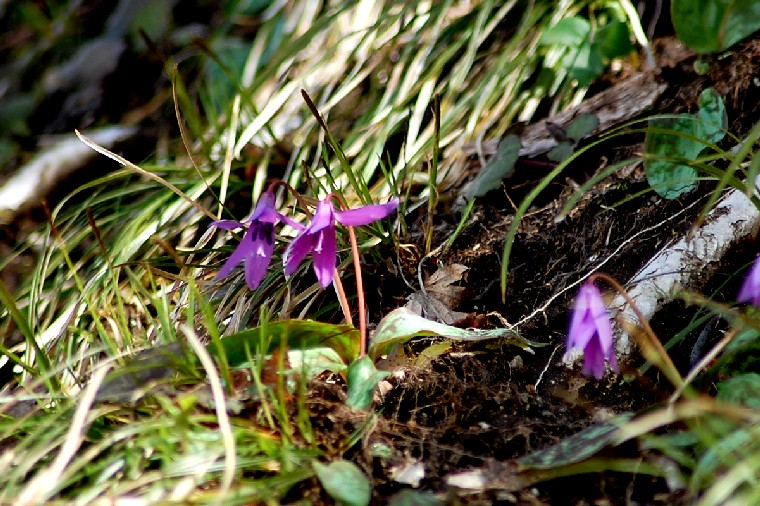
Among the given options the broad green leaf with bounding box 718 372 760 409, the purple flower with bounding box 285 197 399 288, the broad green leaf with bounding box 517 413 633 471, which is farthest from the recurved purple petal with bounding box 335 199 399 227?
the broad green leaf with bounding box 718 372 760 409

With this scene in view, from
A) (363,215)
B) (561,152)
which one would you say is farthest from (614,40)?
(363,215)

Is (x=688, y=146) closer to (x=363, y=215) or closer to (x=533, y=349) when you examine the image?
(x=533, y=349)

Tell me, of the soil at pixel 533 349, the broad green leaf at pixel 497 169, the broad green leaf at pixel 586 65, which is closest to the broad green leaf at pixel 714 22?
the soil at pixel 533 349

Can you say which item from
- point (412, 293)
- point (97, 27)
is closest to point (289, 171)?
point (412, 293)

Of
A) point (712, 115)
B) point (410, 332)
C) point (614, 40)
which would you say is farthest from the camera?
point (614, 40)

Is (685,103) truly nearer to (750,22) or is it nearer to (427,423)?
(750,22)

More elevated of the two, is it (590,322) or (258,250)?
(258,250)
